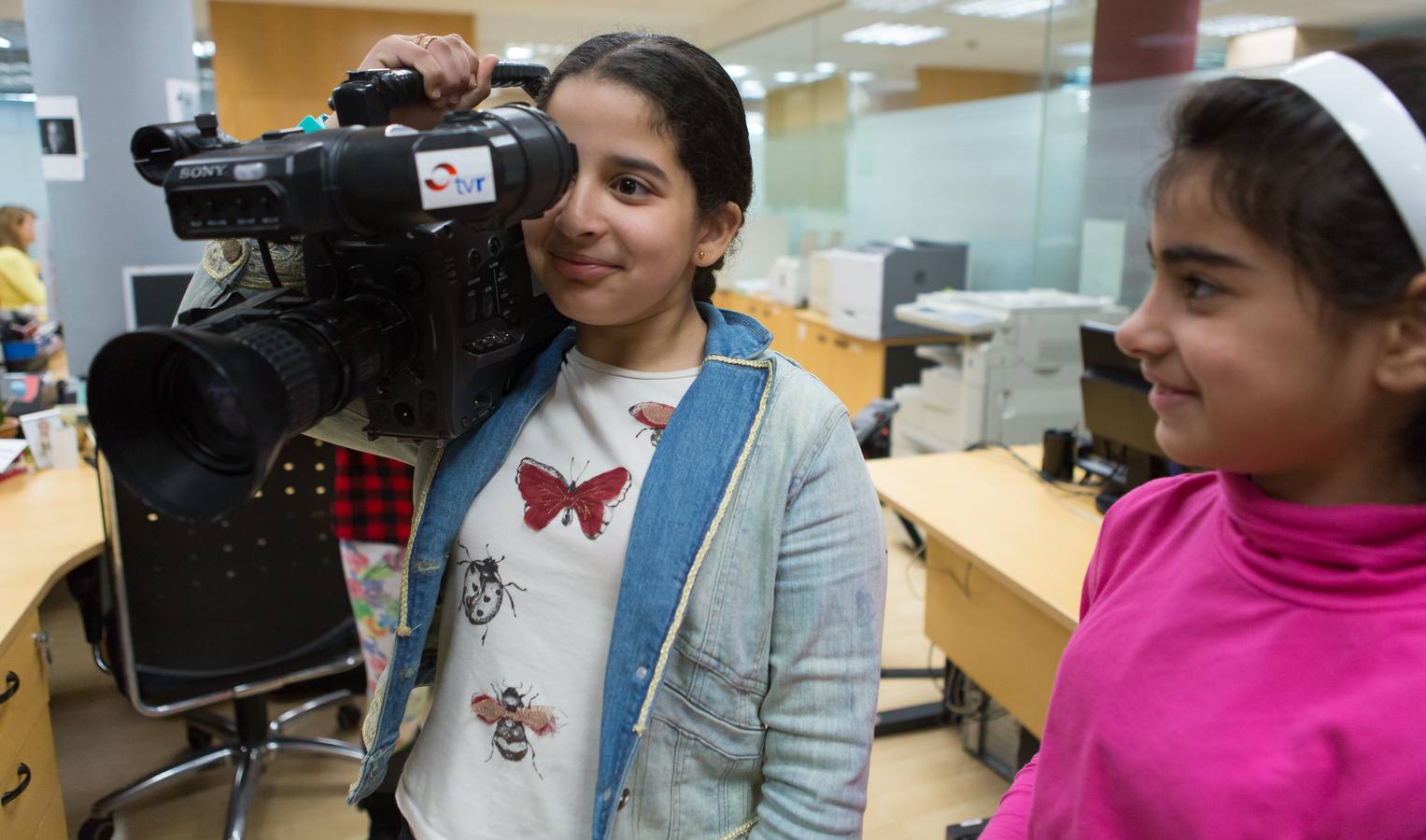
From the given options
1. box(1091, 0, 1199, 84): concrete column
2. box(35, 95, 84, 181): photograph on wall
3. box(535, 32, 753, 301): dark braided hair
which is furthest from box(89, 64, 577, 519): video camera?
box(1091, 0, 1199, 84): concrete column

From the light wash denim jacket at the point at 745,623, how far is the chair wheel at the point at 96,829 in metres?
1.72

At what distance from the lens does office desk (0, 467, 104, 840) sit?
4.89 ft

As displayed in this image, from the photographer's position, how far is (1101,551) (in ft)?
2.56

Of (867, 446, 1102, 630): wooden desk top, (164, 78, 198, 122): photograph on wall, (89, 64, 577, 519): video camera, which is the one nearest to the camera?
(89, 64, 577, 519): video camera

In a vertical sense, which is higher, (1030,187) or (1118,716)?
(1030,187)

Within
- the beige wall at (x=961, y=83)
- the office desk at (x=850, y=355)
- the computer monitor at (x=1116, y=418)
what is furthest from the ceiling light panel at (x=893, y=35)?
the computer monitor at (x=1116, y=418)

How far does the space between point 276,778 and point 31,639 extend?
0.79 meters

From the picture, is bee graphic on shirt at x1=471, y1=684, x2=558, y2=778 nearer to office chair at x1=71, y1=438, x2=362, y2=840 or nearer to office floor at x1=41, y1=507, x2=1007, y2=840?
office chair at x1=71, y1=438, x2=362, y2=840

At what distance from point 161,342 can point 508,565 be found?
1.10 ft

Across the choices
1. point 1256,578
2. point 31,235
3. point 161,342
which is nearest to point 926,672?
point 1256,578

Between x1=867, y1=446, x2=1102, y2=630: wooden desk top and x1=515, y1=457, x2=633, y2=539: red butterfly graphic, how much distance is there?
1.04 m

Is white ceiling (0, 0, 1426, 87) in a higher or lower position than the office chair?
higher

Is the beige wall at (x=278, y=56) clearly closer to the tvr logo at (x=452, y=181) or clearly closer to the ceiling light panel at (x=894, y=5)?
the ceiling light panel at (x=894, y=5)

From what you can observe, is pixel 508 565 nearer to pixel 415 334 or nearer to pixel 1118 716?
pixel 415 334
